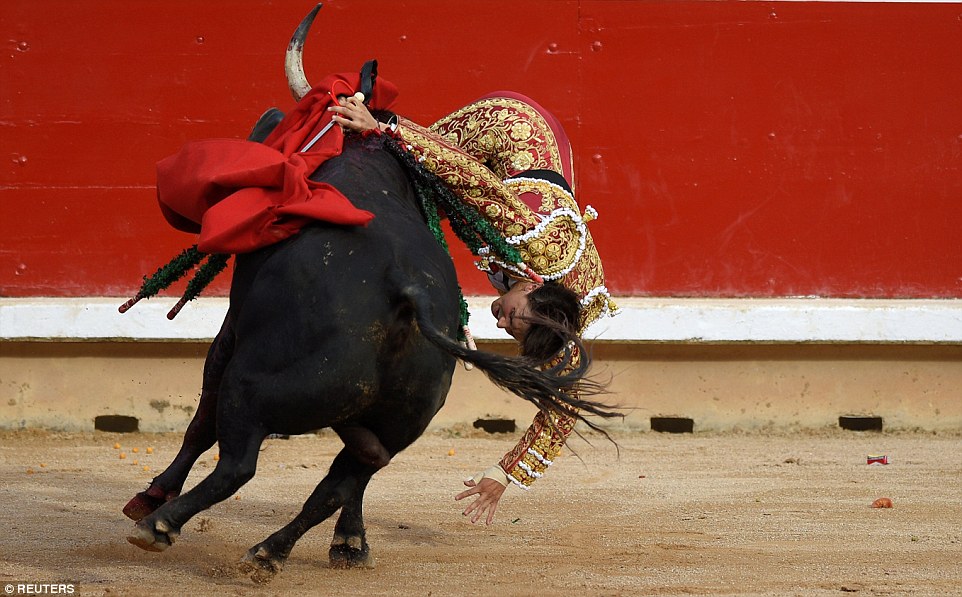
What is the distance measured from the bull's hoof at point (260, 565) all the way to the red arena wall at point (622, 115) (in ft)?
9.56

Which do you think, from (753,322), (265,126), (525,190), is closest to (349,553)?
(525,190)

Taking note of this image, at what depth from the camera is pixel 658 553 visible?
3.44 meters

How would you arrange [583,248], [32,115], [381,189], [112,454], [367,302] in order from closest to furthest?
1. [367,302]
2. [381,189]
3. [583,248]
4. [112,454]
5. [32,115]

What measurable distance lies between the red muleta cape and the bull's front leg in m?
0.33

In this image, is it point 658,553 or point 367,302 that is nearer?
point 367,302

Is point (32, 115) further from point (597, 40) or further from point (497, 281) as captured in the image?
point (497, 281)

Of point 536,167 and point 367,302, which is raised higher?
point 536,167

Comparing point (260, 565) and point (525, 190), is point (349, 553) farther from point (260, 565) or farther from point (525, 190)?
point (525, 190)

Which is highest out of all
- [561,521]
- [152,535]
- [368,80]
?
[368,80]

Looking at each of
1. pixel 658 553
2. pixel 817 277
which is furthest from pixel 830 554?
pixel 817 277

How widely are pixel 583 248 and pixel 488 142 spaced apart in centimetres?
39

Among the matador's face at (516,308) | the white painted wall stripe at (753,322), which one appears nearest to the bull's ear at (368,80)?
the matador's face at (516,308)

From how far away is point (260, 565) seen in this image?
9.57 ft

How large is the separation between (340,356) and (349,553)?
2.59 ft
